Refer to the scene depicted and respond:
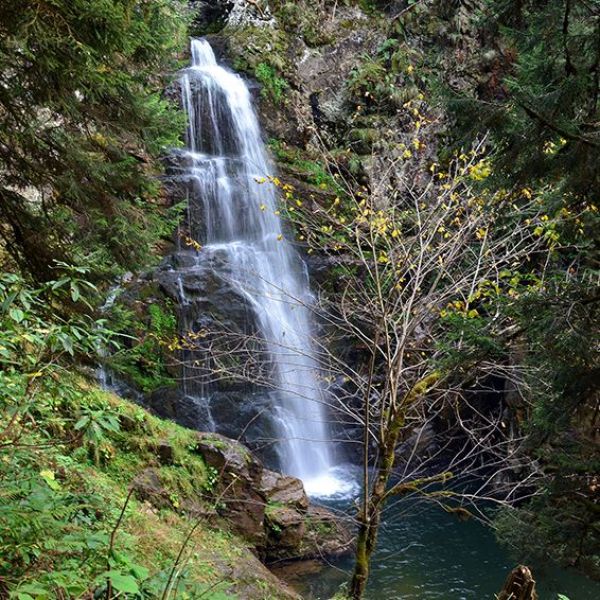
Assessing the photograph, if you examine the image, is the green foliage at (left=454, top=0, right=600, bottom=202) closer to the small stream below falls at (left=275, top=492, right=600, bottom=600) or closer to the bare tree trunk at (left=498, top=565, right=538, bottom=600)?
the bare tree trunk at (left=498, top=565, right=538, bottom=600)

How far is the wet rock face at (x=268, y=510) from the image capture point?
24.8 ft

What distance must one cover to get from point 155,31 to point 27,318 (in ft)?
8.20

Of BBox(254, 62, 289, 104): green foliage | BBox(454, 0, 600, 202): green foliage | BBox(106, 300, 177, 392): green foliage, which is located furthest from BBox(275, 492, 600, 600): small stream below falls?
BBox(254, 62, 289, 104): green foliage

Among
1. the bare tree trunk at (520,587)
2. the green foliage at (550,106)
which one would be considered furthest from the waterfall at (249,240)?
the green foliage at (550,106)

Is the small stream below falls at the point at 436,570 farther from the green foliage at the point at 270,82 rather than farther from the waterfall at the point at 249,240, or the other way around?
the green foliage at the point at 270,82

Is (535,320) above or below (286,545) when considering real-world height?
above

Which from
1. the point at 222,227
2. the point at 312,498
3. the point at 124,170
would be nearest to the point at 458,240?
the point at 124,170

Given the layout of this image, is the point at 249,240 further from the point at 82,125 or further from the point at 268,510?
the point at 82,125

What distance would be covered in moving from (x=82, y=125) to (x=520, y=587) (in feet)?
15.6

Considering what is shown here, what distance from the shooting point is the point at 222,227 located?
48.1 ft

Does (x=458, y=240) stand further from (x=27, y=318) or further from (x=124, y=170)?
(x=27, y=318)

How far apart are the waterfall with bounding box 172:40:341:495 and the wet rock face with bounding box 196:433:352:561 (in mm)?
2956

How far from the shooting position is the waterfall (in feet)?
42.9

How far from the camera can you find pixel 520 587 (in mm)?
4426
